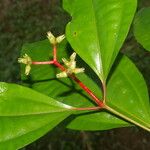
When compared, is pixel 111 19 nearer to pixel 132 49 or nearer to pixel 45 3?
pixel 132 49

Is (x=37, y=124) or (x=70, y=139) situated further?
(x=70, y=139)

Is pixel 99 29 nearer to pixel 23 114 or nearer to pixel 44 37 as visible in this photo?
pixel 23 114

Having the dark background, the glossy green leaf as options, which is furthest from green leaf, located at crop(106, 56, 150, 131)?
the dark background

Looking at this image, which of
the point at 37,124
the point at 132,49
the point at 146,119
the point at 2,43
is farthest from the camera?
the point at 2,43

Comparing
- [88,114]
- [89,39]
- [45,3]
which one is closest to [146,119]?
[88,114]

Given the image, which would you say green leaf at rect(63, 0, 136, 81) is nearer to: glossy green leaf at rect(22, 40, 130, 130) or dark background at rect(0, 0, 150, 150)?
glossy green leaf at rect(22, 40, 130, 130)

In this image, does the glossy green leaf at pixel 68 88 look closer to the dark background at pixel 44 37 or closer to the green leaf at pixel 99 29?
the green leaf at pixel 99 29
